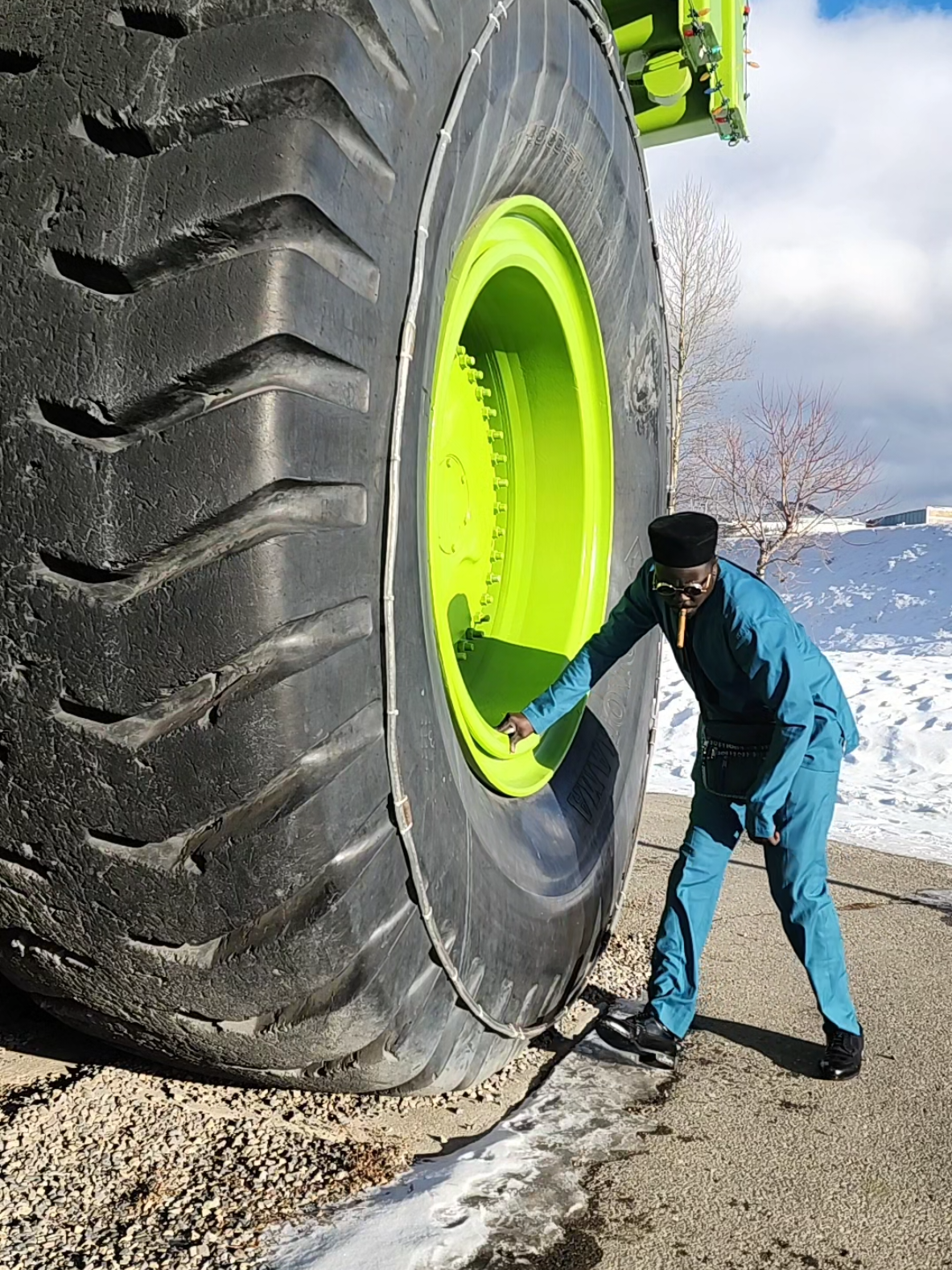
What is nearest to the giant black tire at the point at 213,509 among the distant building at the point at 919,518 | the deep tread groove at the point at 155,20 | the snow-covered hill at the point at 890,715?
the deep tread groove at the point at 155,20

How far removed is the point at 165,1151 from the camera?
180 cm

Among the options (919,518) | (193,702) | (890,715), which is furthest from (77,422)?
(919,518)

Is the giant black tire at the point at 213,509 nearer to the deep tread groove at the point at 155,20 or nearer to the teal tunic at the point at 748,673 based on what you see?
the deep tread groove at the point at 155,20

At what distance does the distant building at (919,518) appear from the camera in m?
30.7

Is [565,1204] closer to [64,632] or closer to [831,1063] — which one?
[831,1063]

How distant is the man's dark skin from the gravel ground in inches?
29.9

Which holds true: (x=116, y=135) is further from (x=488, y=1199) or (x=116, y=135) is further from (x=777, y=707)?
(x=777, y=707)

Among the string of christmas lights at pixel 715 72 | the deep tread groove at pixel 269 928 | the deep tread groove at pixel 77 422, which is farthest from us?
the string of christmas lights at pixel 715 72

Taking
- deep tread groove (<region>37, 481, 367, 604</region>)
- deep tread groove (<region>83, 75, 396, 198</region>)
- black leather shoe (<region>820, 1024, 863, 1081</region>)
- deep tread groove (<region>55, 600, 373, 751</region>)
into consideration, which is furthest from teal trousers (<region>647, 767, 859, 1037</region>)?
deep tread groove (<region>83, 75, 396, 198</region>)

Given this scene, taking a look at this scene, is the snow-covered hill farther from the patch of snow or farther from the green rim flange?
the patch of snow

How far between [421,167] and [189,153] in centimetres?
39

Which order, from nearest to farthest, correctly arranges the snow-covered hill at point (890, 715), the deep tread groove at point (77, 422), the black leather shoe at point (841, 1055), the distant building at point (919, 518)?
the deep tread groove at point (77, 422), the black leather shoe at point (841, 1055), the snow-covered hill at point (890, 715), the distant building at point (919, 518)

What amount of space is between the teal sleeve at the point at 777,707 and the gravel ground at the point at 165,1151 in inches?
34.3

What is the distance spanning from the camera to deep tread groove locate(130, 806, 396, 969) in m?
1.50
